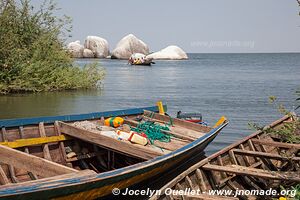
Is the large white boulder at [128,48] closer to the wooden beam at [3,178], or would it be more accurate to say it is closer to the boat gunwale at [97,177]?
the boat gunwale at [97,177]

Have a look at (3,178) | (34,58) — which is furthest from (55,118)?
(34,58)

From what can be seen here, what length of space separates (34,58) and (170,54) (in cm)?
10119

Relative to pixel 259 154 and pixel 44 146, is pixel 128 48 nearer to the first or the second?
pixel 44 146

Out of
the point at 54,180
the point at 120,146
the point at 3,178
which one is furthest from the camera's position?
the point at 120,146

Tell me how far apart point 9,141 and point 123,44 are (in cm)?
10013

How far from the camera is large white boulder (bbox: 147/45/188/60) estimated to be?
395 ft

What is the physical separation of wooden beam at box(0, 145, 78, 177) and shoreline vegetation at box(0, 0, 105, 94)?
15.5m

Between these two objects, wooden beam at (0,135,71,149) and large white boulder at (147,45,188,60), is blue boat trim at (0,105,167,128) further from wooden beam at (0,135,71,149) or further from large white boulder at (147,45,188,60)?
large white boulder at (147,45,188,60)

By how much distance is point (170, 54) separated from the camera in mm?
122750

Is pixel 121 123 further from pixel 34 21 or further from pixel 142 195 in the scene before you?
pixel 34 21

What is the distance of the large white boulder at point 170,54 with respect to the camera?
120 m

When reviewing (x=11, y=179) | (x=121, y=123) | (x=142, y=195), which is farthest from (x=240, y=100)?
(x=11, y=179)

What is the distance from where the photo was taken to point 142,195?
8266 mm

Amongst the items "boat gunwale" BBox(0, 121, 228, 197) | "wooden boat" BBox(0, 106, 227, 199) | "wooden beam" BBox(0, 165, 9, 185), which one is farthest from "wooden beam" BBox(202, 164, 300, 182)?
"wooden beam" BBox(0, 165, 9, 185)
